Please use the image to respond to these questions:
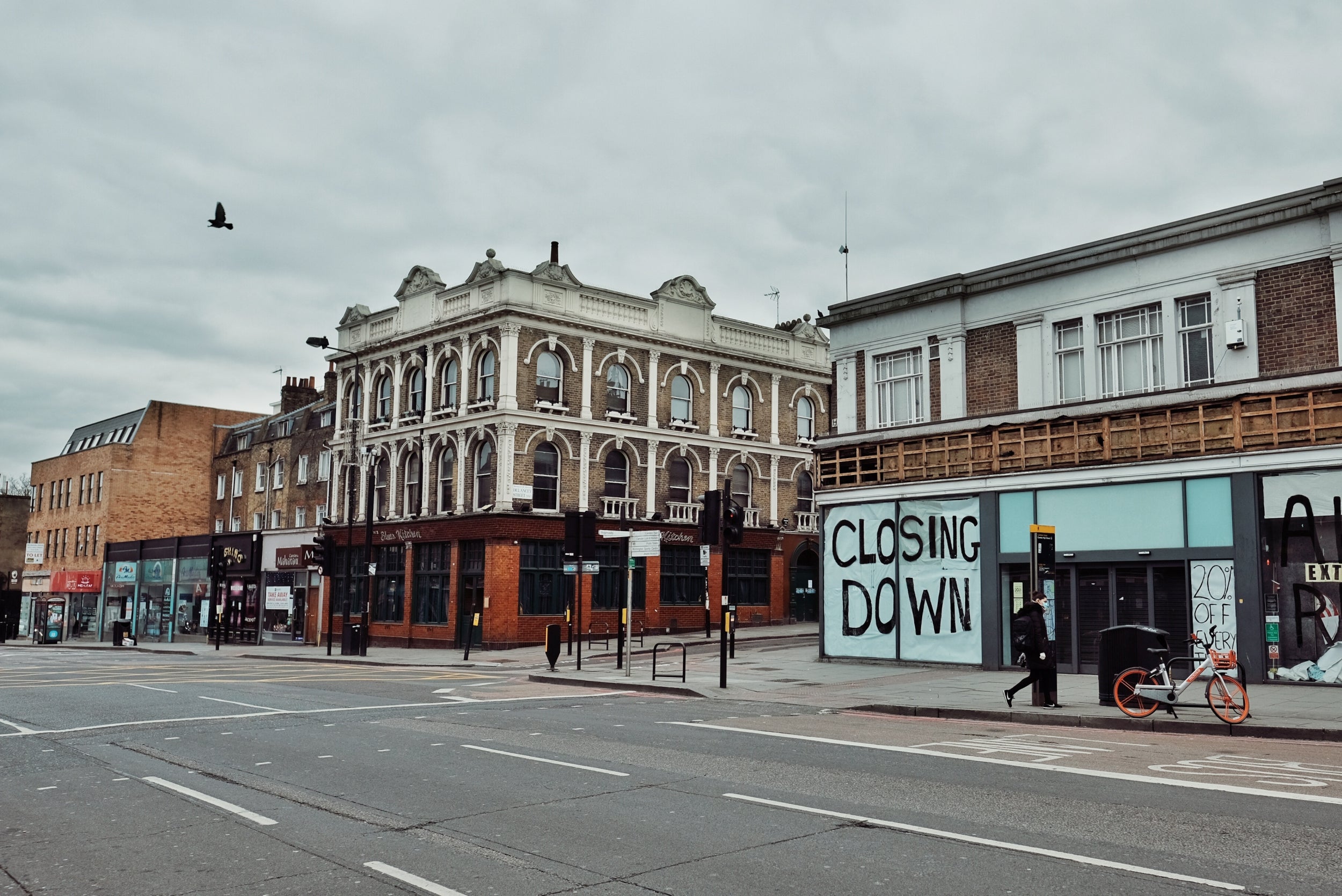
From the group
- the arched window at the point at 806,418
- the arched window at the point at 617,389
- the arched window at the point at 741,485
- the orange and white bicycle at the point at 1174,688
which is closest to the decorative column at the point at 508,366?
the arched window at the point at 617,389

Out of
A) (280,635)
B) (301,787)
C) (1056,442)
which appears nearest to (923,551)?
(1056,442)

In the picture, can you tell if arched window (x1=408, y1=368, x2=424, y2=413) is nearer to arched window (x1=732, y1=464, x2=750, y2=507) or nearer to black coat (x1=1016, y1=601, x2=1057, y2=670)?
arched window (x1=732, y1=464, x2=750, y2=507)

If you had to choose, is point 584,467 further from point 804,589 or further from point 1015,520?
point 1015,520

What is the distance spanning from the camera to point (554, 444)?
40406 millimetres

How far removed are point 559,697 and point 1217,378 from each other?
13797 millimetres

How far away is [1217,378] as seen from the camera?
21047mm

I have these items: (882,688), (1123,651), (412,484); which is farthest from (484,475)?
(1123,651)

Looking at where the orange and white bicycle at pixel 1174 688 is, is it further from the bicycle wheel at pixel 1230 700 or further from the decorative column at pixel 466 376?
the decorative column at pixel 466 376

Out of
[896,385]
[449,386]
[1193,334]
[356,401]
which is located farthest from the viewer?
[356,401]

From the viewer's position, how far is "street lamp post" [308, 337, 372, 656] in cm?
3684

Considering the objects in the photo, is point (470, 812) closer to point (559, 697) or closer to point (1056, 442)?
point (559, 697)

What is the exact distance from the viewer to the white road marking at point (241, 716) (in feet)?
46.8

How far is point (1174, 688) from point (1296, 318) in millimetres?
8999

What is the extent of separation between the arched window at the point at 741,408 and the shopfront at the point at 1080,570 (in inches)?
737
